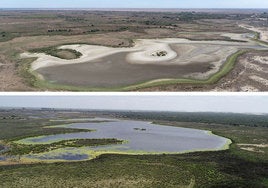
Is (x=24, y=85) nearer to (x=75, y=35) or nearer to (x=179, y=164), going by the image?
(x=179, y=164)

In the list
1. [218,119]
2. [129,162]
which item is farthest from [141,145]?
[218,119]

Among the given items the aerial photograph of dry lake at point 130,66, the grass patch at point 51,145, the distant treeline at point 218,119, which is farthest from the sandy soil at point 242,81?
the distant treeline at point 218,119

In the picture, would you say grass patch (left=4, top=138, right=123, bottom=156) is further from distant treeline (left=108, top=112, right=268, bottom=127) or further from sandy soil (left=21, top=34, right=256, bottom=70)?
distant treeline (left=108, top=112, right=268, bottom=127)

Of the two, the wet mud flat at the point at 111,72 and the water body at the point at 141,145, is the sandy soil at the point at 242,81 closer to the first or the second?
the wet mud flat at the point at 111,72

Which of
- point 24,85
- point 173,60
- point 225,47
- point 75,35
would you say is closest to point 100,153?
point 24,85

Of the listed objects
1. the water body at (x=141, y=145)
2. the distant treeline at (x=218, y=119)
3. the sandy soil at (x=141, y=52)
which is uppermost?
the sandy soil at (x=141, y=52)

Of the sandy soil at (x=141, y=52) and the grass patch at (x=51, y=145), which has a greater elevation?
the sandy soil at (x=141, y=52)

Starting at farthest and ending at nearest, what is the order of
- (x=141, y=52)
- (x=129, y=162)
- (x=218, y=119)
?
1. (x=218, y=119)
2. (x=141, y=52)
3. (x=129, y=162)

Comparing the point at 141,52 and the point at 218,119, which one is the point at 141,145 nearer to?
the point at 141,52

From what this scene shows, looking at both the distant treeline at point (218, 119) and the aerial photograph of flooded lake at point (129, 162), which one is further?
the distant treeline at point (218, 119)
